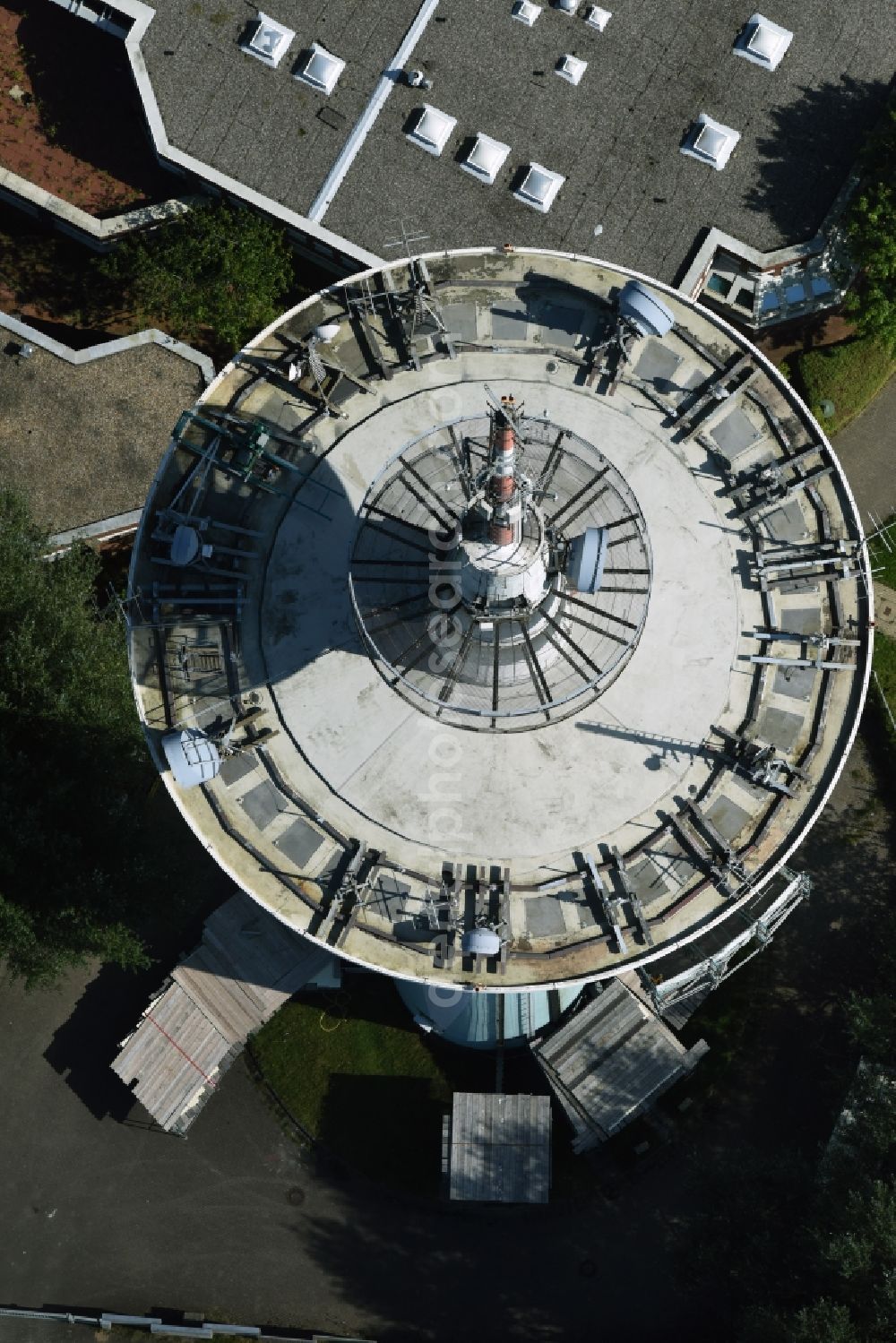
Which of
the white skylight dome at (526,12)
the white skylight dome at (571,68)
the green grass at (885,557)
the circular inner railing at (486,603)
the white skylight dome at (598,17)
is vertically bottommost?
the circular inner railing at (486,603)

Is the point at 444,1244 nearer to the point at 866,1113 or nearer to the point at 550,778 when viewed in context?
the point at 866,1113

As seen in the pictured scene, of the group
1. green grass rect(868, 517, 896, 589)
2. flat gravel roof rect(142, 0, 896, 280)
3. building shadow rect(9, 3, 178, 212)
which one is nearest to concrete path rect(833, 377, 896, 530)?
green grass rect(868, 517, 896, 589)

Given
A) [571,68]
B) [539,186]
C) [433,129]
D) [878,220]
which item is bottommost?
[433,129]

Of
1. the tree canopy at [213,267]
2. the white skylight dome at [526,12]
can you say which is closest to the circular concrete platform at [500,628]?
the tree canopy at [213,267]

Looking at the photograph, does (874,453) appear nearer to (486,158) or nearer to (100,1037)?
(486,158)

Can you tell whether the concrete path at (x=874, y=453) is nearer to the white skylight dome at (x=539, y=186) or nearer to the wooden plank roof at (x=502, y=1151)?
the white skylight dome at (x=539, y=186)

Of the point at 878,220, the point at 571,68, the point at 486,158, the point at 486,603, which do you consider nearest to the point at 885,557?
the point at 878,220
